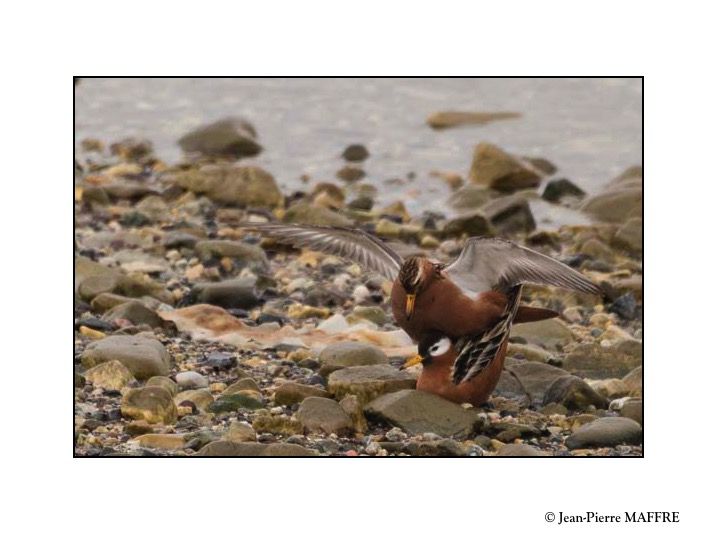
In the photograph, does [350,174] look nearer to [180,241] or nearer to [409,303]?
[180,241]

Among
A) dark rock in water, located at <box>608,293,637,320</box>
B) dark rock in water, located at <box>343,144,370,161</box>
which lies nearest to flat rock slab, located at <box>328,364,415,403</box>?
dark rock in water, located at <box>608,293,637,320</box>

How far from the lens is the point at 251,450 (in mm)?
8336

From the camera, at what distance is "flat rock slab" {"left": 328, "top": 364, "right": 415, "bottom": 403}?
9.16 meters

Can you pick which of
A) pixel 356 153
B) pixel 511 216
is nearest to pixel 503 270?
pixel 511 216

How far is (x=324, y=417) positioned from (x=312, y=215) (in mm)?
6330

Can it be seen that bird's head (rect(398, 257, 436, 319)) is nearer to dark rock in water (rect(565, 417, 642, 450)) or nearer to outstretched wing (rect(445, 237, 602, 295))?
outstretched wing (rect(445, 237, 602, 295))

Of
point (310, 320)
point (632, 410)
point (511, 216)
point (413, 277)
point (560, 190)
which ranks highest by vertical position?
point (560, 190)

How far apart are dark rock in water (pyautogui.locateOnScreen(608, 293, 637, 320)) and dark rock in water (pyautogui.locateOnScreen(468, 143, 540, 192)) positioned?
490 cm

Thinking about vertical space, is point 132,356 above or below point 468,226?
below

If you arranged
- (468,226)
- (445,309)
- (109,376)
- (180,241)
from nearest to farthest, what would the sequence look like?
1. (445,309)
2. (109,376)
3. (180,241)
4. (468,226)

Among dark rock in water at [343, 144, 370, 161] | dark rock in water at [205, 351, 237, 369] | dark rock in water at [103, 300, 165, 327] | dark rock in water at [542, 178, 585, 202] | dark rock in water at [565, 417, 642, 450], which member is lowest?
dark rock in water at [565, 417, 642, 450]

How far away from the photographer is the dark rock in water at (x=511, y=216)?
14945 millimetres

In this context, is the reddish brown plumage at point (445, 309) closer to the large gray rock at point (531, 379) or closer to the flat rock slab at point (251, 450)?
the large gray rock at point (531, 379)

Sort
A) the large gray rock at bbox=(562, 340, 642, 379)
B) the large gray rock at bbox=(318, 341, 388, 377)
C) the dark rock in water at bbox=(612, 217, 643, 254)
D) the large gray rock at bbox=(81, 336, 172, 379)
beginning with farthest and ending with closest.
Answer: the dark rock in water at bbox=(612, 217, 643, 254) < the large gray rock at bbox=(562, 340, 642, 379) < the large gray rock at bbox=(318, 341, 388, 377) < the large gray rock at bbox=(81, 336, 172, 379)
